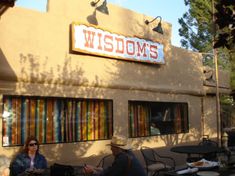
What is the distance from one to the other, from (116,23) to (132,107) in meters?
2.57

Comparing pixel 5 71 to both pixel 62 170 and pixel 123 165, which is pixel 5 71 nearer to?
pixel 62 170

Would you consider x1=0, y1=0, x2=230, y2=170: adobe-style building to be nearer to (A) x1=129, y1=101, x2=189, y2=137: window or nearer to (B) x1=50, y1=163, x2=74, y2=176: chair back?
(A) x1=129, y1=101, x2=189, y2=137: window

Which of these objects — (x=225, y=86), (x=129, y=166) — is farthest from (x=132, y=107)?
(x=225, y=86)

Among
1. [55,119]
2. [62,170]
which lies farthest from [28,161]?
[55,119]

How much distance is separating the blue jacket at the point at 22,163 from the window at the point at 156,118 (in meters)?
3.96

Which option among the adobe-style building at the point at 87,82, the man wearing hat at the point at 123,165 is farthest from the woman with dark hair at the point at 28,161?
the man wearing hat at the point at 123,165

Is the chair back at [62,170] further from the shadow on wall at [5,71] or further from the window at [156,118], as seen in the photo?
the window at [156,118]

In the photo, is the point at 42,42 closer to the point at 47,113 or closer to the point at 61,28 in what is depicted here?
the point at 61,28

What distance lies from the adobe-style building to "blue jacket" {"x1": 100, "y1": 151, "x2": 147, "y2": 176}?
341 cm

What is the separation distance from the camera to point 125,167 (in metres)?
5.34

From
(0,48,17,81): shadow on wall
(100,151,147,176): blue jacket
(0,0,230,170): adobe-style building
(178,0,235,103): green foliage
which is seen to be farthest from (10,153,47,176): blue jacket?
(178,0,235,103): green foliage

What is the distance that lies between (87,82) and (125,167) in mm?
4696

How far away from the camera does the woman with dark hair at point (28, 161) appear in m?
7.45

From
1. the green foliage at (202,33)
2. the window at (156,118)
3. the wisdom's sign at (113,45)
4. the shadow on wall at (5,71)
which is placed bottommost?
the window at (156,118)
